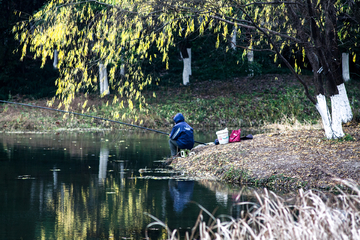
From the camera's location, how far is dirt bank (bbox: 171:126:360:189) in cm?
966

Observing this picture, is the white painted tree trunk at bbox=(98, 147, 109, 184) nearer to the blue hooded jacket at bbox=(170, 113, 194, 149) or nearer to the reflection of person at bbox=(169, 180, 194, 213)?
the reflection of person at bbox=(169, 180, 194, 213)

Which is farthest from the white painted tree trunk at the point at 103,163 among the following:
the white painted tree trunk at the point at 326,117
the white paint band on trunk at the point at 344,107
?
the white paint band on trunk at the point at 344,107

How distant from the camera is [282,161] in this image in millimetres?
10570

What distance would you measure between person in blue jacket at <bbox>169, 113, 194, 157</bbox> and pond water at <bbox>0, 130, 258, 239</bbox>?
0.80 metres

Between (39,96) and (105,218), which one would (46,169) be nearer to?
(105,218)

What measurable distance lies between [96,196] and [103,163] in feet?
15.0

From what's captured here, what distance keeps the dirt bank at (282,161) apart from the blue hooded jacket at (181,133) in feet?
1.37

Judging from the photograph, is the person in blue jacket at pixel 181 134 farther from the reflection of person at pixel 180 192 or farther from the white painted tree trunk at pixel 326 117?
the white painted tree trunk at pixel 326 117

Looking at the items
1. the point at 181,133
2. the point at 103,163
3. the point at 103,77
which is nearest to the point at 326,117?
the point at 181,133

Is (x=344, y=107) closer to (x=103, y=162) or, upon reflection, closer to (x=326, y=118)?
(x=326, y=118)

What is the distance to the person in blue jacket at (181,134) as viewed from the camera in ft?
43.2

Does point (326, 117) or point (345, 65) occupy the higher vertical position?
point (345, 65)

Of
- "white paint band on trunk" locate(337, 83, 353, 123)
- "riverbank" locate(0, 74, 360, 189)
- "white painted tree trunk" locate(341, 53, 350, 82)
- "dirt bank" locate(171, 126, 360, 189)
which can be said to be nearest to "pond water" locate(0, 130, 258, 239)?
"dirt bank" locate(171, 126, 360, 189)

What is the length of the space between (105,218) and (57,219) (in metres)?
0.69
